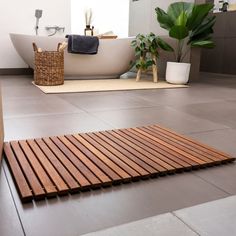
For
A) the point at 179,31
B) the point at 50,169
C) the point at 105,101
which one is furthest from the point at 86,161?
the point at 179,31

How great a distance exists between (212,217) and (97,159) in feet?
1.83

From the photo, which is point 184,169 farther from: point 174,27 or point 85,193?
point 174,27

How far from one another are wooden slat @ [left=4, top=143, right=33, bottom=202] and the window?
4.28 metres

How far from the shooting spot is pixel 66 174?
1.14m

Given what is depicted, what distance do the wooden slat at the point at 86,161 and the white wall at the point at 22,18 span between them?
3.42m

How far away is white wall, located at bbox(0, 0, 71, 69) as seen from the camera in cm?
440

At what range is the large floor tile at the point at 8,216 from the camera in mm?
816

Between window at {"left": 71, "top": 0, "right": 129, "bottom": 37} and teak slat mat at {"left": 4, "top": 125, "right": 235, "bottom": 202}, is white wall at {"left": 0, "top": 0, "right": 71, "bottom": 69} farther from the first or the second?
teak slat mat at {"left": 4, "top": 125, "right": 235, "bottom": 202}

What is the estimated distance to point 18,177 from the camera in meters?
1.11

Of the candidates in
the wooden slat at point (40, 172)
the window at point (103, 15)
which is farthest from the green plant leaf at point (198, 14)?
the wooden slat at point (40, 172)

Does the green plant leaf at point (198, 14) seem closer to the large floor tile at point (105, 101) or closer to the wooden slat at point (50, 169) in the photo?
the large floor tile at point (105, 101)

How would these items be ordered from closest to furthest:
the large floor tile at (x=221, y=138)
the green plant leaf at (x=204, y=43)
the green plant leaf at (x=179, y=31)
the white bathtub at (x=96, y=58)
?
the large floor tile at (x=221, y=138) → the green plant leaf at (x=179, y=31) → the green plant leaf at (x=204, y=43) → the white bathtub at (x=96, y=58)

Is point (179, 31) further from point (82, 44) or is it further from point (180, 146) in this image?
point (180, 146)

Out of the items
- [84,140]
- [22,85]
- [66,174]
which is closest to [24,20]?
[22,85]
